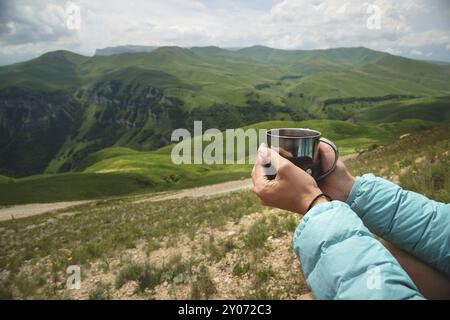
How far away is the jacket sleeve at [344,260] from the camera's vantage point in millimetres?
1805

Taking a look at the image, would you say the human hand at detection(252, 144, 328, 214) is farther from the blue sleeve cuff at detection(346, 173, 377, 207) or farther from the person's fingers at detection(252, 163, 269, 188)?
the blue sleeve cuff at detection(346, 173, 377, 207)

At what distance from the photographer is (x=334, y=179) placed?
335 centimetres

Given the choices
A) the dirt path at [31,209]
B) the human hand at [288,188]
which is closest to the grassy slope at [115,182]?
the dirt path at [31,209]

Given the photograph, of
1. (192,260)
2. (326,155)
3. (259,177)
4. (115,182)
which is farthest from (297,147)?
(115,182)

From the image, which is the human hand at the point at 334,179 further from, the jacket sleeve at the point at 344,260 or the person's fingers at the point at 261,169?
the jacket sleeve at the point at 344,260

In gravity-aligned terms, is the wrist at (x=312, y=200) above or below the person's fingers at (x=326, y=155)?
below

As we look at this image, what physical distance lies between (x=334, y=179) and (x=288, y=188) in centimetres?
105

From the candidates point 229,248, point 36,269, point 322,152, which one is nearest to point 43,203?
point 36,269

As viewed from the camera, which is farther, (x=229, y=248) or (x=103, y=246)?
(x=103, y=246)

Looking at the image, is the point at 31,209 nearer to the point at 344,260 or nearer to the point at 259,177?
the point at 259,177

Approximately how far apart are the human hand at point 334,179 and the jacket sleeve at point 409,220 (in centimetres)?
22
